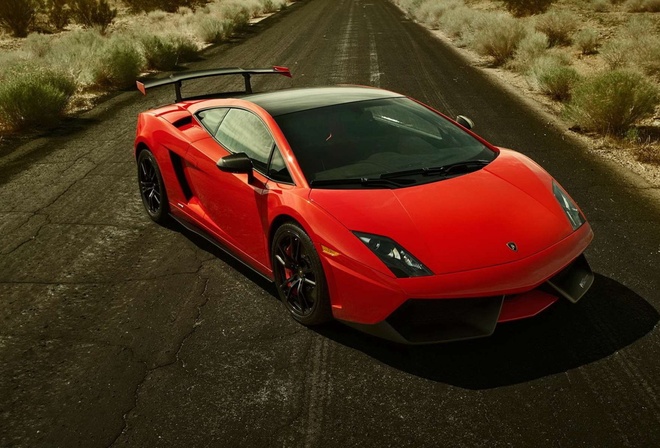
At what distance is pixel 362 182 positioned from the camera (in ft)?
14.8

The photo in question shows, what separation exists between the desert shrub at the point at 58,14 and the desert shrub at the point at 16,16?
6.60 ft

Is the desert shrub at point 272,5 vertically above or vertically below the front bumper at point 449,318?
below

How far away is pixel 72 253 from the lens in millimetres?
6066

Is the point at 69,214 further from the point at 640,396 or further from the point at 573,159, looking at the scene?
the point at 573,159

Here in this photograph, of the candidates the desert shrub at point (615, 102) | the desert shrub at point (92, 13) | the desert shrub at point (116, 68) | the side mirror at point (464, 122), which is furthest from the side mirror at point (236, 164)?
the desert shrub at point (92, 13)

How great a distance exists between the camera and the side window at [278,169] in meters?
4.71

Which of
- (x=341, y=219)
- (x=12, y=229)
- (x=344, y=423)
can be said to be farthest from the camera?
(x=12, y=229)

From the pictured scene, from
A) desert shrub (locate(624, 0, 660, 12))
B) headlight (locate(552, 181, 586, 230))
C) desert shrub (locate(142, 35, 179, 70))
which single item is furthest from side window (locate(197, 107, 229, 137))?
desert shrub (locate(624, 0, 660, 12))

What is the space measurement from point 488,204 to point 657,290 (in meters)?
1.62

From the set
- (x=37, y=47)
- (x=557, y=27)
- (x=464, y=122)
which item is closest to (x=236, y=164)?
(x=464, y=122)

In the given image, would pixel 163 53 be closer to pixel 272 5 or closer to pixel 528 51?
pixel 528 51

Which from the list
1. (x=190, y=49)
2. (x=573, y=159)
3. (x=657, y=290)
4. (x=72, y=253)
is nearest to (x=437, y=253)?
(x=657, y=290)

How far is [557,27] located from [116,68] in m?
13.8

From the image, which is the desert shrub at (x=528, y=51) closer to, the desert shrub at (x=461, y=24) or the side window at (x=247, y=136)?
the desert shrub at (x=461, y=24)
